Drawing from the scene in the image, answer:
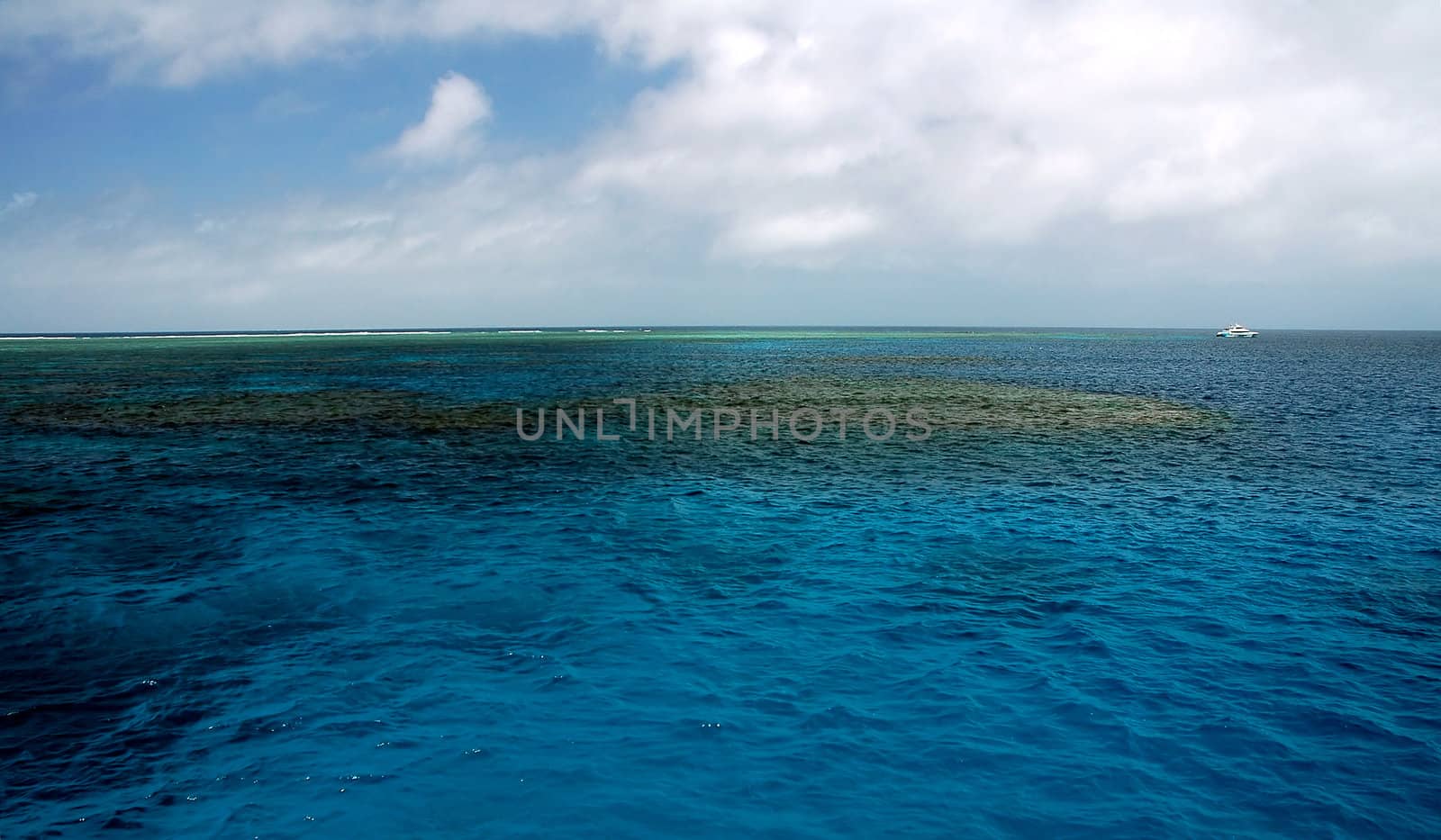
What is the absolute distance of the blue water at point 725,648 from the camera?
12.1 meters

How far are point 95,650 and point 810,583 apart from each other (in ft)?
50.8

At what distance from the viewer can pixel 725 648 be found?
17.3 m

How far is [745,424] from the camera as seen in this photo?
5350 centimetres

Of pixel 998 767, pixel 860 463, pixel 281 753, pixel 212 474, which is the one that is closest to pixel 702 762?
pixel 998 767

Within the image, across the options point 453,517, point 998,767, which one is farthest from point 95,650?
point 998,767

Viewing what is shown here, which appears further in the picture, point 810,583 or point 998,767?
point 810,583

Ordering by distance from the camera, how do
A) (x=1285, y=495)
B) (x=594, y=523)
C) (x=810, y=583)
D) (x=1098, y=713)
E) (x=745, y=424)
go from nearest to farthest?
1. (x=1098, y=713)
2. (x=810, y=583)
3. (x=594, y=523)
4. (x=1285, y=495)
5. (x=745, y=424)

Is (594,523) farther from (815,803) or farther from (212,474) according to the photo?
(212,474)

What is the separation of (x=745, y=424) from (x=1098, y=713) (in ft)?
130

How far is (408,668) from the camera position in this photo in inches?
642

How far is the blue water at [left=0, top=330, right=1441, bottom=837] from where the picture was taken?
12102 mm

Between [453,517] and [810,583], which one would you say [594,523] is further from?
[810,583]

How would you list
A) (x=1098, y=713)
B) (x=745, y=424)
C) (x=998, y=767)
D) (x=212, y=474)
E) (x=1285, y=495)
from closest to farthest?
(x=998, y=767), (x=1098, y=713), (x=1285, y=495), (x=212, y=474), (x=745, y=424)

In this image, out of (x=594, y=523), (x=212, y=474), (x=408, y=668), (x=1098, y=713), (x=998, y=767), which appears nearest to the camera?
(x=998, y=767)
